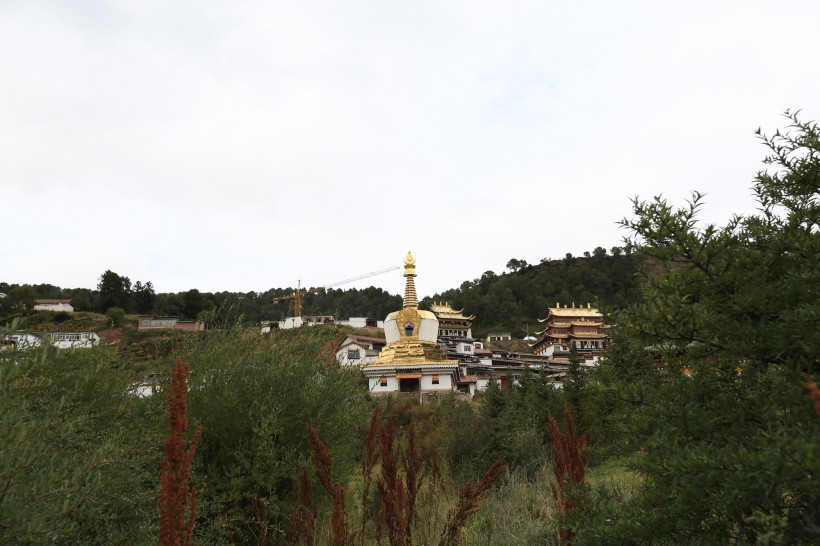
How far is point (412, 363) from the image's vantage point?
1576 inches

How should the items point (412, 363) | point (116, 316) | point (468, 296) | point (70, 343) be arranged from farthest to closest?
point (468, 296), point (116, 316), point (412, 363), point (70, 343)

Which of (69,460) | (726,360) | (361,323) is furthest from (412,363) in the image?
(361,323)

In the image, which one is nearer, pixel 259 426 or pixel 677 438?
pixel 677 438

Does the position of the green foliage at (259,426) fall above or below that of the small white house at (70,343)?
below

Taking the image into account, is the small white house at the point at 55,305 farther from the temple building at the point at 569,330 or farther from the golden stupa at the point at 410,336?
the temple building at the point at 569,330

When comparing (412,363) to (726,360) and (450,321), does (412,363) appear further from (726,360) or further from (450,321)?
(450,321)

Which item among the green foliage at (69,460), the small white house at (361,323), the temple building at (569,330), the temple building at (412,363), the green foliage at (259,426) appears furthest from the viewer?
the small white house at (361,323)

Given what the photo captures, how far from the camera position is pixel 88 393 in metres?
9.05

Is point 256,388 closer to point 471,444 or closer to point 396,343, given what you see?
point 471,444

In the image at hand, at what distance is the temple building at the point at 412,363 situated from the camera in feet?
131

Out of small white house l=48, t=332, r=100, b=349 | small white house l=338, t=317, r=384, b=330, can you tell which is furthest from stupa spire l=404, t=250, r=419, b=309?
small white house l=338, t=317, r=384, b=330

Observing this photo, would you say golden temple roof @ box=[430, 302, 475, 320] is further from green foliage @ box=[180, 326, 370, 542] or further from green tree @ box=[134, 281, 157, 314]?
green foliage @ box=[180, 326, 370, 542]

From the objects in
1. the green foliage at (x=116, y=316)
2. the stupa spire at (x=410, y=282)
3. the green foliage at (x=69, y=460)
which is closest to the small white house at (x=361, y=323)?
the green foliage at (x=116, y=316)

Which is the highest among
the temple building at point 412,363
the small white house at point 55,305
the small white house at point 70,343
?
the small white house at point 55,305
